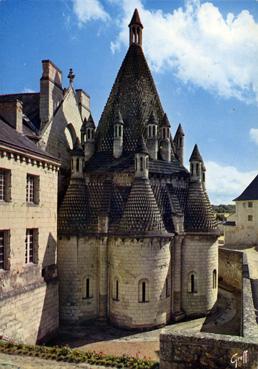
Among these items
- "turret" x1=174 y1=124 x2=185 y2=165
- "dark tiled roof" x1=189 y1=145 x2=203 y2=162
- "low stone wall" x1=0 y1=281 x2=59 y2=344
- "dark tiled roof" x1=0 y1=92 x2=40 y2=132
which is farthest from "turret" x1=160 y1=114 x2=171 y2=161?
"low stone wall" x1=0 y1=281 x2=59 y2=344

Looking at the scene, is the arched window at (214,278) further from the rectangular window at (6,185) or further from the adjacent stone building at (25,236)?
the rectangular window at (6,185)

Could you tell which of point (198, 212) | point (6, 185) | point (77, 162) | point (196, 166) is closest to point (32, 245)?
point (6, 185)

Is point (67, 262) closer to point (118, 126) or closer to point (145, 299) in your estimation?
point (145, 299)

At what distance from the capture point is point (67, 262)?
21.0 meters

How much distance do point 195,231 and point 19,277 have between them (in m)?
12.1

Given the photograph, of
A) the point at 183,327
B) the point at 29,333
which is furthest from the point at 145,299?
the point at 29,333

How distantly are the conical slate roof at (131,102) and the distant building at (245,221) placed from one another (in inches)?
1198

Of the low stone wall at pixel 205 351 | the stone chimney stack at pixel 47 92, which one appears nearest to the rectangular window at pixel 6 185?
the stone chimney stack at pixel 47 92

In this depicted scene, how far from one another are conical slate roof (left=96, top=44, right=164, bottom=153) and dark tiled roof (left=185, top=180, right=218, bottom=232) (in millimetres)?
5461

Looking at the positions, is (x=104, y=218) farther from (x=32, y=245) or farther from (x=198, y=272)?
(x=198, y=272)

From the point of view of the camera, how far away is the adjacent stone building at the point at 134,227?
20.1 m

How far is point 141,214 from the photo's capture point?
20328 mm

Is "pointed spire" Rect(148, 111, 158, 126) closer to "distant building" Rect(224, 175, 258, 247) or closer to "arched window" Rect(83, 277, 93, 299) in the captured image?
"arched window" Rect(83, 277, 93, 299)

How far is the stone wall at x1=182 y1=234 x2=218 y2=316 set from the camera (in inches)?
879
